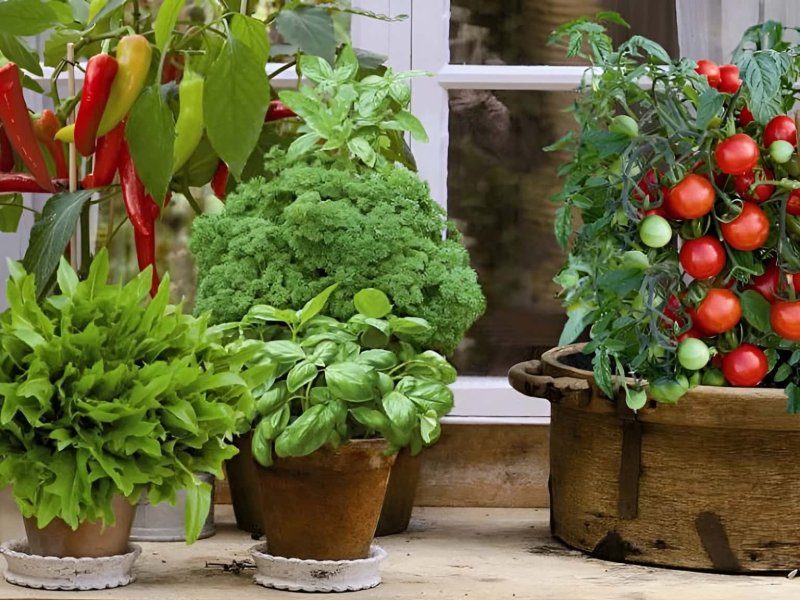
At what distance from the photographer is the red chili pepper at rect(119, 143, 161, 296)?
134 centimetres

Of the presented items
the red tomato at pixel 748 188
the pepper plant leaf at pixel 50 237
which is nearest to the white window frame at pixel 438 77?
the red tomato at pixel 748 188

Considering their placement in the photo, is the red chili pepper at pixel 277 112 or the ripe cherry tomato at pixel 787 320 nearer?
the ripe cherry tomato at pixel 787 320

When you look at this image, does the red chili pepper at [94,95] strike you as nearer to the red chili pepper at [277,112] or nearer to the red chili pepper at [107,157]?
the red chili pepper at [107,157]

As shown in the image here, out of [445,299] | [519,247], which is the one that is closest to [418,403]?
[445,299]

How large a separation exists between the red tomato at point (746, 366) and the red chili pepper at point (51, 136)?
758 mm

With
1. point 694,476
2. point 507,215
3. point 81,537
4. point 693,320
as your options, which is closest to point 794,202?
point 693,320

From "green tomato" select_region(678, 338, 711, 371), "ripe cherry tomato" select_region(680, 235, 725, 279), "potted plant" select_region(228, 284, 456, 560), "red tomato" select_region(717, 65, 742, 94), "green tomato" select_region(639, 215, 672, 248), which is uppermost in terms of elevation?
"red tomato" select_region(717, 65, 742, 94)

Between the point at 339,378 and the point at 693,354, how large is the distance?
0.36 metres

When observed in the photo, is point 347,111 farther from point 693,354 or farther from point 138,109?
point 693,354

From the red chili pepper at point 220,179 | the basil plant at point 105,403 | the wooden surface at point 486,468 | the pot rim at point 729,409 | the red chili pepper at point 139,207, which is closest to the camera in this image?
the basil plant at point 105,403

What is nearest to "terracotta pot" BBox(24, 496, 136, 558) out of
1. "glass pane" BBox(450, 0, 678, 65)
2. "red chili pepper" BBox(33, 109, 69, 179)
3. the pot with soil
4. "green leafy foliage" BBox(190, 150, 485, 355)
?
the pot with soil

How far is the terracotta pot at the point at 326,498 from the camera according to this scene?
1148 mm

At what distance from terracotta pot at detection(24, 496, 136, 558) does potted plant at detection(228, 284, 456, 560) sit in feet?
0.44

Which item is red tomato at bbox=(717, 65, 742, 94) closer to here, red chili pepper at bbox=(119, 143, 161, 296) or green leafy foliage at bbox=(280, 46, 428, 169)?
green leafy foliage at bbox=(280, 46, 428, 169)
